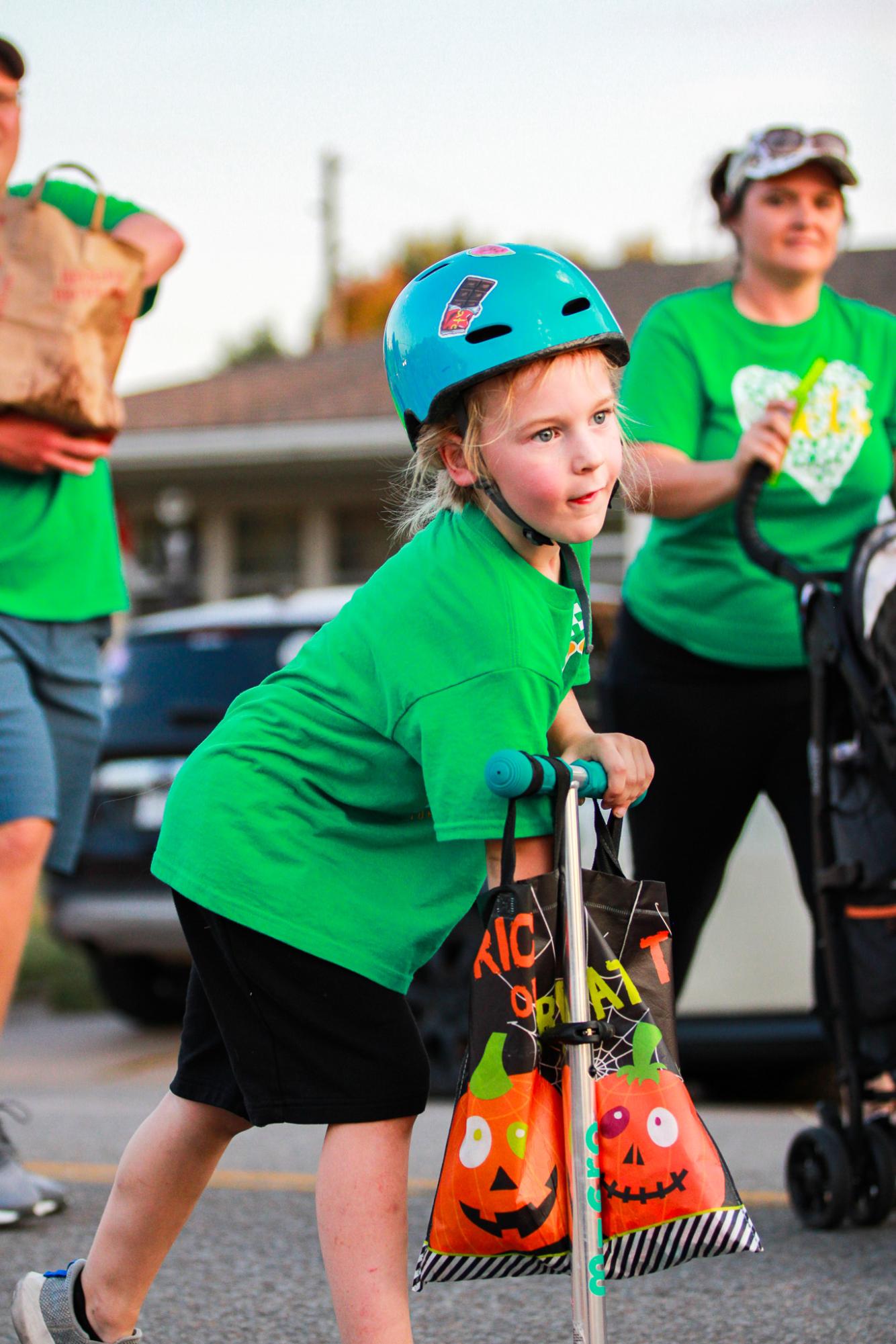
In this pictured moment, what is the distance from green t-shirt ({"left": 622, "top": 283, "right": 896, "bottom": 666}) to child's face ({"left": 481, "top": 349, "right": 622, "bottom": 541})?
1.40 m

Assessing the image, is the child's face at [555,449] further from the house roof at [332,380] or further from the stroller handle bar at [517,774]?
the house roof at [332,380]

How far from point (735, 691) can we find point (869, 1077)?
0.86m

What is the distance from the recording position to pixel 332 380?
57.2 ft

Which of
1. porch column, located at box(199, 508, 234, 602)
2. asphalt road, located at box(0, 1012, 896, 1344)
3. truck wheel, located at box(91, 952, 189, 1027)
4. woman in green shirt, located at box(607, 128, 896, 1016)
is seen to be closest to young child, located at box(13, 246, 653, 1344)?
asphalt road, located at box(0, 1012, 896, 1344)

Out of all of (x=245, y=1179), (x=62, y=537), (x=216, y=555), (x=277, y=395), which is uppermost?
(x=62, y=537)

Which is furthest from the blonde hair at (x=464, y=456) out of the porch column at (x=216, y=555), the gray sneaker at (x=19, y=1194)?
the porch column at (x=216, y=555)

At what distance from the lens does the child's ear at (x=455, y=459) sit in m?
2.24

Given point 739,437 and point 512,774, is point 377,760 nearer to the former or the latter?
point 512,774

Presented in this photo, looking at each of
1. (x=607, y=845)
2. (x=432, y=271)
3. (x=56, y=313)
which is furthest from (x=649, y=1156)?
(x=56, y=313)

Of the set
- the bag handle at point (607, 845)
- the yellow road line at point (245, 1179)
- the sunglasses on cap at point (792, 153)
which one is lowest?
the yellow road line at point (245, 1179)

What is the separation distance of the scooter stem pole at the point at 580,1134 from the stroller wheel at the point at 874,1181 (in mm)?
1501

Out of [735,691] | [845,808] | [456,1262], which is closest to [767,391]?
[735,691]

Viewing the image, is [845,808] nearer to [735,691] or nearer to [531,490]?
[735,691]

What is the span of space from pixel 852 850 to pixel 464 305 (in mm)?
1644
